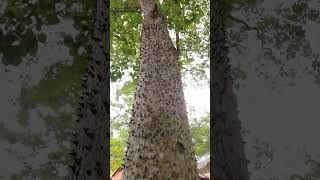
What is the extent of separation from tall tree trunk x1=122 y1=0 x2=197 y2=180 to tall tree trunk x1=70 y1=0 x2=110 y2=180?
3.70m

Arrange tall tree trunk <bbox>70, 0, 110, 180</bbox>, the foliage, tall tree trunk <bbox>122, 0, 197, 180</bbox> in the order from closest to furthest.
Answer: tall tree trunk <bbox>70, 0, 110, 180</bbox>
tall tree trunk <bbox>122, 0, 197, 180</bbox>
the foliage

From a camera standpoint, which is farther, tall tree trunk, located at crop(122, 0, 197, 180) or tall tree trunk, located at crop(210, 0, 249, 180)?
tall tree trunk, located at crop(122, 0, 197, 180)

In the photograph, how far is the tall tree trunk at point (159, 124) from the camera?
24.6ft

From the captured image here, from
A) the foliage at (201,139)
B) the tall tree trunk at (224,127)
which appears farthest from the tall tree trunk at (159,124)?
the foliage at (201,139)

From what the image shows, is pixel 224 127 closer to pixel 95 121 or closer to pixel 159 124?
pixel 95 121

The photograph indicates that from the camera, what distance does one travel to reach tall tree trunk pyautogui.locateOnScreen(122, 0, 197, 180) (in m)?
7.49

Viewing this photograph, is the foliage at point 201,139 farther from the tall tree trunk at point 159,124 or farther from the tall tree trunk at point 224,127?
the tall tree trunk at point 224,127

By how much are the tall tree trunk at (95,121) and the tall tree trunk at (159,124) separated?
3699 millimetres

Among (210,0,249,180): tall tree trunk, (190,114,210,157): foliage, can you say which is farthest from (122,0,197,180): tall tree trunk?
(190,114,210,157): foliage

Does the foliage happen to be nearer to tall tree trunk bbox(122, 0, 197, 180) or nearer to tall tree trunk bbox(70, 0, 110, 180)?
tall tree trunk bbox(122, 0, 197, 180)

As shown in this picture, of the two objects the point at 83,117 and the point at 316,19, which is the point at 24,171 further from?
the point at 316,19

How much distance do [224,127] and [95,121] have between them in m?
1.18

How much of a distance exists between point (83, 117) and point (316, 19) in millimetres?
2468

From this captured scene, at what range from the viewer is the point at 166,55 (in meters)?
8.92
